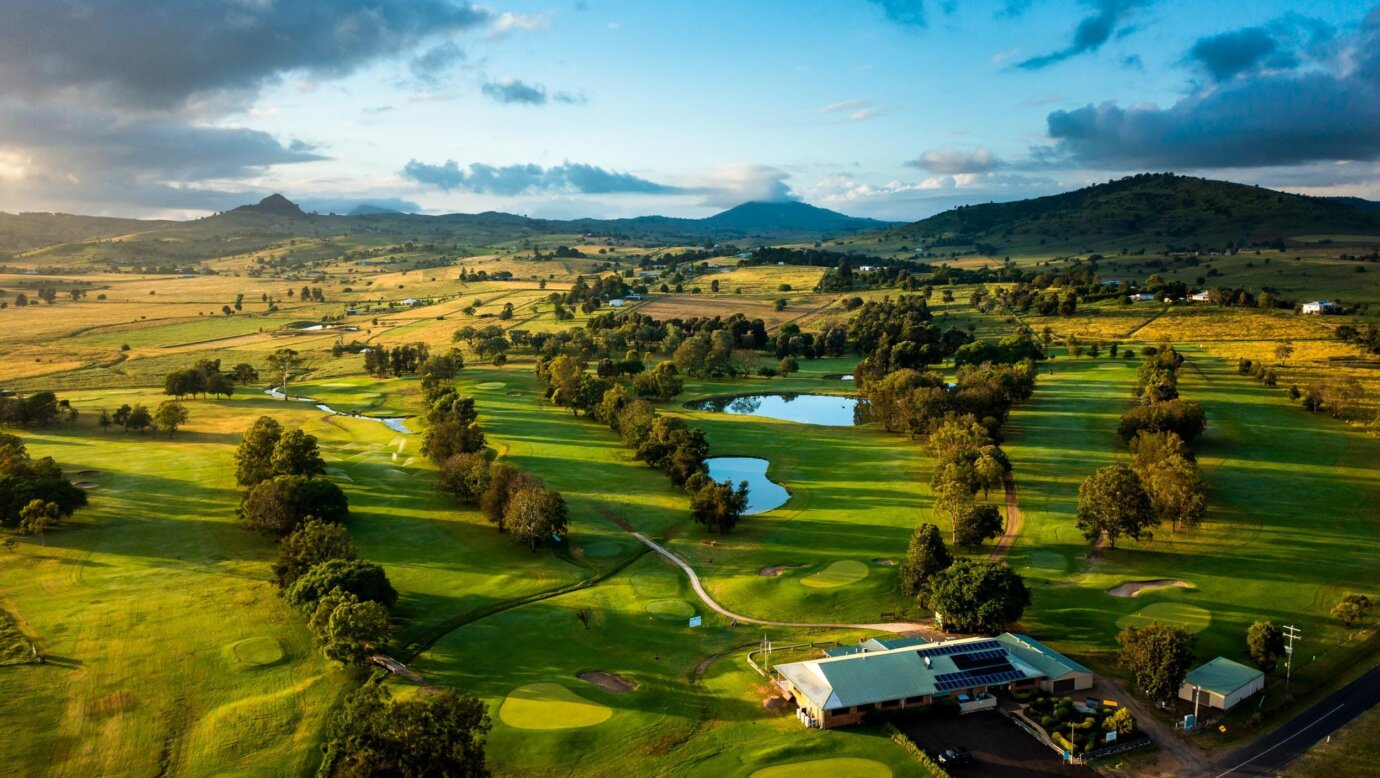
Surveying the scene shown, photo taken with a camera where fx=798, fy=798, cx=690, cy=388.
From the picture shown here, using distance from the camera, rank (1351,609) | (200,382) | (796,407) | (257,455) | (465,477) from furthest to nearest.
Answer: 1. (796,407)
2. (200,382)
3. (257,455)
4. (465,477)
5. (1351,609)

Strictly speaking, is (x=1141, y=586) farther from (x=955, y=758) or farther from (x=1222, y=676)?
(x=955, y=758)

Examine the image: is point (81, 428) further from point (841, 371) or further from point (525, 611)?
point (841, 371)

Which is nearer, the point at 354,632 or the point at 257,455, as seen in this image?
the point at 354,632

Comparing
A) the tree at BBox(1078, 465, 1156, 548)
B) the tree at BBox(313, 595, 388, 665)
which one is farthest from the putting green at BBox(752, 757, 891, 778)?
the tree at BBox(1078, 465, 1156, 548)

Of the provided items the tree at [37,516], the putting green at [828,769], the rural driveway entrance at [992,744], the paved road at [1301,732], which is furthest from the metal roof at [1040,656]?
the tree at [37,516]

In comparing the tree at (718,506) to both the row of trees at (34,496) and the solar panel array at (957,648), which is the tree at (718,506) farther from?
the row of trees at (34,496)

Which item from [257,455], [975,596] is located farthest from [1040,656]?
[257,455]

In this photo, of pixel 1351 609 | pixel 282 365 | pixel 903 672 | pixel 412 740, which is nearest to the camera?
pixel 412 740
